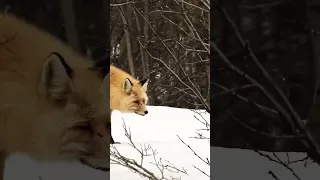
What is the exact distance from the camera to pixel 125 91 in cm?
495

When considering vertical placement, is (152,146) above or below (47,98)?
below

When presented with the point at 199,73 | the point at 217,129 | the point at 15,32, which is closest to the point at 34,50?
the point at 15,32

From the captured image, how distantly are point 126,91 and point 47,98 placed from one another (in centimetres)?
317

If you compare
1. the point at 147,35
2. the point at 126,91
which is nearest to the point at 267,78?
the point at 147,35

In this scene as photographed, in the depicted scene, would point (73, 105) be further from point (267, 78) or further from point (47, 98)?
point (267, 78)

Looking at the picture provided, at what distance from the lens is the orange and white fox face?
4859 mm

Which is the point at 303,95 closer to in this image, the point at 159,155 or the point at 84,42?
the point at 84,42

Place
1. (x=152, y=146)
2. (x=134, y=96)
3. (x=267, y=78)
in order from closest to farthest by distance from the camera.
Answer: (x=267, y=78) < (x=134, y=96) < (x=152, y=146)

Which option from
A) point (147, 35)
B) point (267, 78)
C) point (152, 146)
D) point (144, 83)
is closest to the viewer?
point (267, 78)

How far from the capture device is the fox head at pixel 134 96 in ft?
16.0

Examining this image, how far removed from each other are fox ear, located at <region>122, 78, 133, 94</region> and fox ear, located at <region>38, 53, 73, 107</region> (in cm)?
301

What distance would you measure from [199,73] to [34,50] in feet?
7.79

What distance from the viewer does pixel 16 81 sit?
5.75 ft

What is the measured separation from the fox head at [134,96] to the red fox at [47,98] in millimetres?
3004
